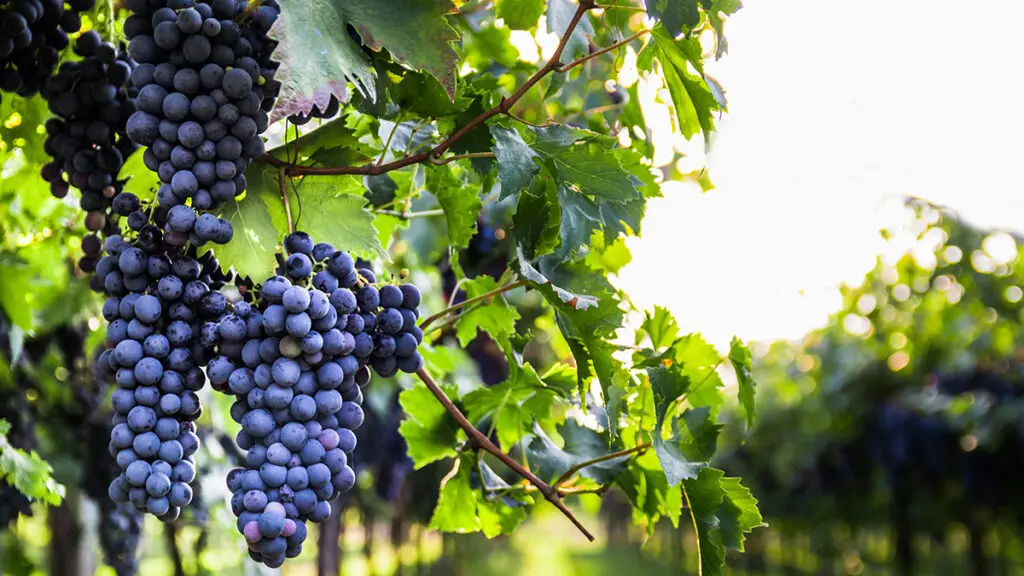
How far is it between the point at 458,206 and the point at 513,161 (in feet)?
1.43

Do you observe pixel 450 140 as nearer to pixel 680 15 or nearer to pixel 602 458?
pixel 680 15

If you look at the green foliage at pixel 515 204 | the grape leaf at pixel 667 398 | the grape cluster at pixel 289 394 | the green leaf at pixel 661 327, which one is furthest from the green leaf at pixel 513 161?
the green leaf at pixel 661 327

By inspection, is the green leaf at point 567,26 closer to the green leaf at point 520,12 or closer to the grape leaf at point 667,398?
the green leaf at point 520,12

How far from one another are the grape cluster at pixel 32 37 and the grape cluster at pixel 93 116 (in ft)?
0.08

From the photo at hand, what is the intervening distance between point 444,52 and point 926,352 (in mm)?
8427

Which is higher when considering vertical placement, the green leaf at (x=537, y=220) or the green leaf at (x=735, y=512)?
the green leaf at (x=537, y=220)

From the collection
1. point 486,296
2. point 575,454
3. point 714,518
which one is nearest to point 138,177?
point 486,296

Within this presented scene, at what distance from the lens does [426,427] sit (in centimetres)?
175

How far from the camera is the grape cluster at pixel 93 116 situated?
1352 mm

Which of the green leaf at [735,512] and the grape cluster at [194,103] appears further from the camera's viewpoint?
the green leaf at [735,512]

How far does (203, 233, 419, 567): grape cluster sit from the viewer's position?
1075 mm

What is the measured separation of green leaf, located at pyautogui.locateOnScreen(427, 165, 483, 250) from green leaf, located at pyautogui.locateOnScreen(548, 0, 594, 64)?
0.31 meters

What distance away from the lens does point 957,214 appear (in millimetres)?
6285

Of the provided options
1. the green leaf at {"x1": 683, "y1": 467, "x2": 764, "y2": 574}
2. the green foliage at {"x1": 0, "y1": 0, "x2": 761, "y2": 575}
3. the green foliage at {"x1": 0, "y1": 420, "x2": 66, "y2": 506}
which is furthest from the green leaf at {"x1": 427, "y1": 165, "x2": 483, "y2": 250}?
the green foliage at {"x1": 0, "y1": 420, "x2": 66, "y2": 506}
